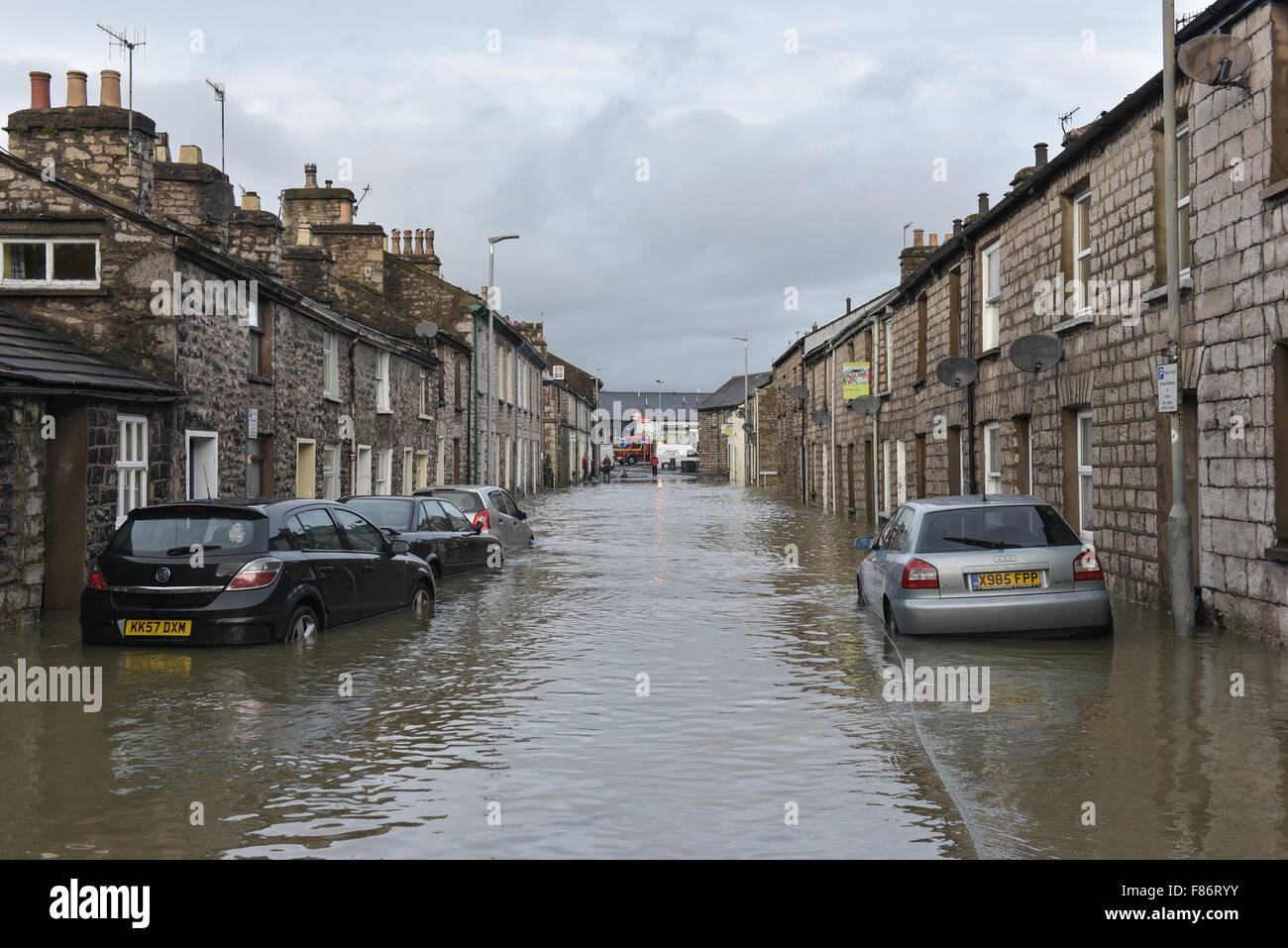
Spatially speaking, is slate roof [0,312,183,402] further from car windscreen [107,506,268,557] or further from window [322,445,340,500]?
window [322,445,340,500]

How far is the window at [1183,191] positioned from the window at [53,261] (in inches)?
518

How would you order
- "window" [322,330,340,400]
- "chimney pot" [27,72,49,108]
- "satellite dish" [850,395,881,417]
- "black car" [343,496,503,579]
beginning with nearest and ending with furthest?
1. "black car" [343,496,503,579]
2. "chimney pot" [27,72,49,108]
3. "window" [322,330,340,400]
4. "satellite dish" [850,395,881,417]

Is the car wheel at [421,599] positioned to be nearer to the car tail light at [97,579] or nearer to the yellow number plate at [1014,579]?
the car tail light at [97,579]

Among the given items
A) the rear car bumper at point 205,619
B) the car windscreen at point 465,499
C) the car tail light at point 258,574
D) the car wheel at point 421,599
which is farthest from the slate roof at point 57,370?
A: the car windscreen at point 465,499

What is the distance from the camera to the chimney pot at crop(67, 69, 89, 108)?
16.4 metres

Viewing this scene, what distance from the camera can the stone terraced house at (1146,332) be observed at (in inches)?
413

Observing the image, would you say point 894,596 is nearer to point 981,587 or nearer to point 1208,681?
point 981,587

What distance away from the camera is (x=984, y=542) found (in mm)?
10367

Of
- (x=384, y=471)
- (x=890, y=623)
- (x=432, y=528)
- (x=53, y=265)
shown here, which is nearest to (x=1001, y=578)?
(x=890, y=623)

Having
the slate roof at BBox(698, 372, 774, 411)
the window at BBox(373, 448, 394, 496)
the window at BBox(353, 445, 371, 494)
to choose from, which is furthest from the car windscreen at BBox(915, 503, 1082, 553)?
the slate roof at BBox(698, 372, 774, 411)

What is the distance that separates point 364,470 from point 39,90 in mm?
12112

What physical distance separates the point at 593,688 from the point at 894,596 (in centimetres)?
317

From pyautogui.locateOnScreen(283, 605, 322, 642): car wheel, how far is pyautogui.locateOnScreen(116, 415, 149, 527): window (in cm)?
454
